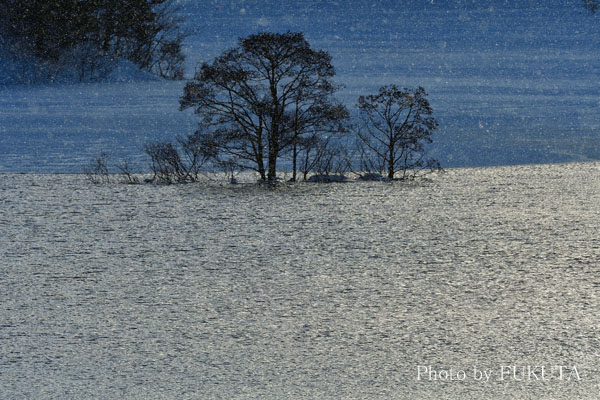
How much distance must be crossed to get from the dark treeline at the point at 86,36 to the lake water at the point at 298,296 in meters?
22.9

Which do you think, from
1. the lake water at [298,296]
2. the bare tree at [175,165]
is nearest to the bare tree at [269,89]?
the bare tree at [175,165]

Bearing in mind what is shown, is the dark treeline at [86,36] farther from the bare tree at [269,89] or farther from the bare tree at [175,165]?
the bare tree at [269,89]

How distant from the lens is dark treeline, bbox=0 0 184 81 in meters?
32.0

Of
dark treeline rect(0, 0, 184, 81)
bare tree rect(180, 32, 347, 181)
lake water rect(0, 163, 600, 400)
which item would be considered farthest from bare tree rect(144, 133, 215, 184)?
dark treeline rect(0, 0, 184, 81)

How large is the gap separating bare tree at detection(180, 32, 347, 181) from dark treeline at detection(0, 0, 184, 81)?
2178 centimetres

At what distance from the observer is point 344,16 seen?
9925cm

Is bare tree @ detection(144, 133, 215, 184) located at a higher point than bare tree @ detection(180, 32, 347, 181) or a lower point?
lower

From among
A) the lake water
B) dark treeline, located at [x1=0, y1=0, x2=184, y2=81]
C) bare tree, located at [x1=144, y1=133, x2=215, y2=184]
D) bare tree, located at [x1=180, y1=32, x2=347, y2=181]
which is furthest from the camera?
dark treeline, located at [x1=0, y1=0, x2=184, y2=81]

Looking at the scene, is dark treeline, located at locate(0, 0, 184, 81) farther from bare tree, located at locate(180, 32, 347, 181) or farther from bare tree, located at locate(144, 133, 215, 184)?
bare tree, located at locate(180, 32, 347, 181)

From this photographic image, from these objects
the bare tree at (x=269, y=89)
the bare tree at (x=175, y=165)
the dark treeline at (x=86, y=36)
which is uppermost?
the dark treeline at (x=86, y=36)

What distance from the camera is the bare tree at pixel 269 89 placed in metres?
11.6

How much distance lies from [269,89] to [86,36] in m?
25.6

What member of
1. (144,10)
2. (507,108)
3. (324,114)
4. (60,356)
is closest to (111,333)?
(60,356)

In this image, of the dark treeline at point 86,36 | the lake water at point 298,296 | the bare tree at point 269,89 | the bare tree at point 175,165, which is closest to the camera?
the lake water at point 298,296
